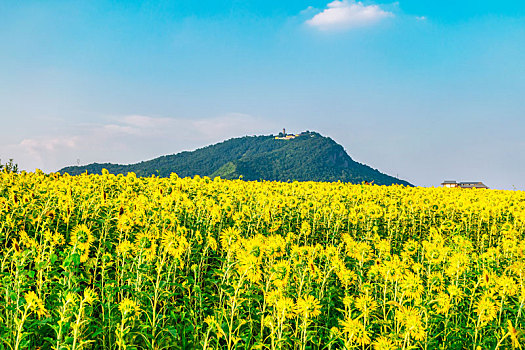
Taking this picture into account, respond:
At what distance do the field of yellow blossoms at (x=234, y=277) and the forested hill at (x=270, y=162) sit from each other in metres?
83.4

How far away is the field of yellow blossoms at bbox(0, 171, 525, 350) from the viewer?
321cm

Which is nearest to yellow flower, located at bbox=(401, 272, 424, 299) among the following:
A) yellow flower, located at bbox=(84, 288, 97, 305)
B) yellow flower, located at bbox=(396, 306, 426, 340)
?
yellow flower, located at bbox=(396, 306, 426, 340)

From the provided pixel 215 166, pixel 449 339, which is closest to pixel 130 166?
pixel 215 166

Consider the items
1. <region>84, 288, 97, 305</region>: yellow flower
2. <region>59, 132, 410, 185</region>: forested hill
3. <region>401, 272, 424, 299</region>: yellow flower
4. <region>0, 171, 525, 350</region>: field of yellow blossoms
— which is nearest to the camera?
<region>84, 288, 97, 305</region>: yellow flower

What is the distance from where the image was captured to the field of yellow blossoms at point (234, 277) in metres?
3.21

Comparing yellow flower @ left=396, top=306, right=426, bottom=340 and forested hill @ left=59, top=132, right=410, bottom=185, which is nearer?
yellow flower @ left=396, top=306, right=426, bottom=340

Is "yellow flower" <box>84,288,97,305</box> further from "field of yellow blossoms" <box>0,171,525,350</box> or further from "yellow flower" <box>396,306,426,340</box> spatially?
"yellow flower" <box>396,306,426,340</box>

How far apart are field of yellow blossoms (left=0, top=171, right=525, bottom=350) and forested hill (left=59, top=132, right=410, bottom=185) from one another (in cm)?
8337

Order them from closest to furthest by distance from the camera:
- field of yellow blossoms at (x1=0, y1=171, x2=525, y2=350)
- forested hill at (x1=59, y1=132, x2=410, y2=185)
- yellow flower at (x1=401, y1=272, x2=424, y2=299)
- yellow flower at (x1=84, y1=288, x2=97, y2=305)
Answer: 1. yellow flower at (x1=84, y1=288, x2=97, y2=305)
2. field of yellow blossoms at (x1=0, y1=171, x2=525, y2=350)
3. yellow flower at (x1=401, y1=272, x2=424, y2=299)
4. forested hill at (x1=59, y1=132, x2=410, y2=185)

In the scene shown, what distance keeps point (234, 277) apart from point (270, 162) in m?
134

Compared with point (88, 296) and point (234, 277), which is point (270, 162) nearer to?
point (234, 277)

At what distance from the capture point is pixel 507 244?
20.9ft

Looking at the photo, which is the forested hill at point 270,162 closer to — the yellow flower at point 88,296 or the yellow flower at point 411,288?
the yellow flower at point 88,296

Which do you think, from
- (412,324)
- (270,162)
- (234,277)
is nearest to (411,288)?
(412,324)
